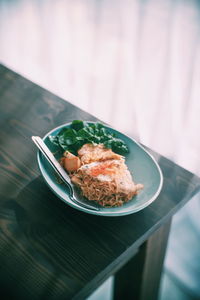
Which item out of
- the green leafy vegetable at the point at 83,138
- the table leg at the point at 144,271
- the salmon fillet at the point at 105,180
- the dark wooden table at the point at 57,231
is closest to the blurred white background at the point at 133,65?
the table leg at the point at 144,271

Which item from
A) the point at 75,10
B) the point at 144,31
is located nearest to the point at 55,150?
the point at 144,31

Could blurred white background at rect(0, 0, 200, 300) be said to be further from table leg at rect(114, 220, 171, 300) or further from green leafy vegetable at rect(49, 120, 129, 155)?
green leafy vegetable at rect(49, 120, 129, 155)

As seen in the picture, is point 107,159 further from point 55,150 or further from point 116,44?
point 116,44

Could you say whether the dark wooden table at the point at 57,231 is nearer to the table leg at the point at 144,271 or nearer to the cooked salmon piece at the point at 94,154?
the table leg at the point at 144,271

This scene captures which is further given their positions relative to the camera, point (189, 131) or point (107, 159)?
point (189, 131)

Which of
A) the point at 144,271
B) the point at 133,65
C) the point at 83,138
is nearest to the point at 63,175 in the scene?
the point at 83,138

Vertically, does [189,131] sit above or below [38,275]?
below

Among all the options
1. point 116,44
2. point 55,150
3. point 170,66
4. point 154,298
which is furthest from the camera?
point 116,44
